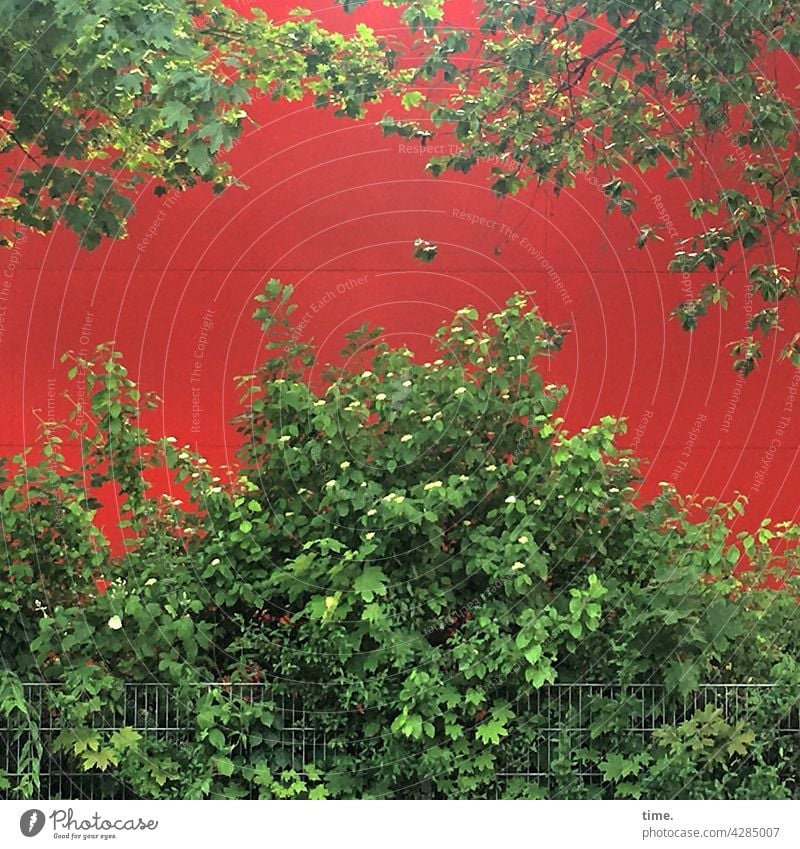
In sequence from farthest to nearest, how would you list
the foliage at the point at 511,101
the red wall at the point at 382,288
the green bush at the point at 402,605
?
1. the red wall at the point at 382,288
2. the foliage at the point at 511,101
3. the green bush at the point at 402,605

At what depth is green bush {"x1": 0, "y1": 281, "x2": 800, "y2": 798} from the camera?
5.92 metres

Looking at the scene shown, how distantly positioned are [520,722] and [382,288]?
9.79 feet

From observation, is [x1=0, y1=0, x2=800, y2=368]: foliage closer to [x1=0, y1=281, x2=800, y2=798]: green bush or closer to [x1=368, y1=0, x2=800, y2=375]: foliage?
[x1=368, y1=0, x2=800, y2=375]: foliage

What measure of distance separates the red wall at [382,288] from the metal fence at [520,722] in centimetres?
219

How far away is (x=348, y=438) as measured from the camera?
619 cm

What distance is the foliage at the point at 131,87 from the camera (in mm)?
6004

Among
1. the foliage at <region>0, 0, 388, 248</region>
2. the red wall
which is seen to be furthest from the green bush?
the red wall

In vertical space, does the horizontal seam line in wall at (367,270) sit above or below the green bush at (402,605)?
above

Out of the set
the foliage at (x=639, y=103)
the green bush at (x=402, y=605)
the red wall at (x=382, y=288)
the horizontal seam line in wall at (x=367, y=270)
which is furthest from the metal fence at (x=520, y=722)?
the horizontal seam line in wall at (x=367, y=270)

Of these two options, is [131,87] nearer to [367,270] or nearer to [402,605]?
[367,270]

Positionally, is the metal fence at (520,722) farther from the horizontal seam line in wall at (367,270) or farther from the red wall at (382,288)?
the horizontal seam line in wall at (367,270)

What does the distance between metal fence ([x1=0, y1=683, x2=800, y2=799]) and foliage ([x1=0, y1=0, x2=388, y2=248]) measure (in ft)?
7.47
